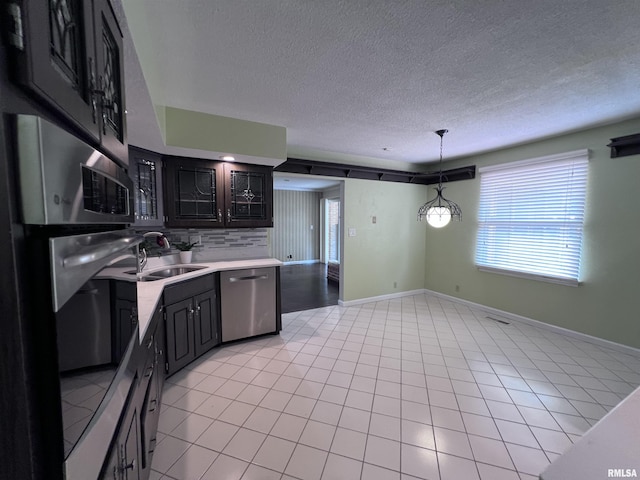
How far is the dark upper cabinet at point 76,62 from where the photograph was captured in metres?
0.42

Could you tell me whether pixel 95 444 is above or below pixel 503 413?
above

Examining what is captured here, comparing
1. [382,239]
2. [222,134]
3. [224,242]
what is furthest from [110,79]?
[382,239]

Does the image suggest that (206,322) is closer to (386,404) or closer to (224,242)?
(224,242)

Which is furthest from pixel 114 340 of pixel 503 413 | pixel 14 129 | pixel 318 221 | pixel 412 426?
pixel 318 221

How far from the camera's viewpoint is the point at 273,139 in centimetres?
305

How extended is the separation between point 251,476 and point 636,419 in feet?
5.69

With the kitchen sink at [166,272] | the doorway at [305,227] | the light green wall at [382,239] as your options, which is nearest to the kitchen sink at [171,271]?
the kitchen sink at [166,272]

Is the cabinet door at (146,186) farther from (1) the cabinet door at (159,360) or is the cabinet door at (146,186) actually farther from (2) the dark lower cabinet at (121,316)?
(2) the dark lower cabinet at (121,316)

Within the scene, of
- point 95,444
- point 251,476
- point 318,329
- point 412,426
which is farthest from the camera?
point 318,329

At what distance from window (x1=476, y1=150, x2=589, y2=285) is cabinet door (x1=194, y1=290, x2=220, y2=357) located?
408 cm

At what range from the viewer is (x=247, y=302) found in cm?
313

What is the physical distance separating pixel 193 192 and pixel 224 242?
77 centimetres

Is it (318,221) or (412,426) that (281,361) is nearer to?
(412,426)

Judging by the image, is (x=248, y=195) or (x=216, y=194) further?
(x=248, y=195)
